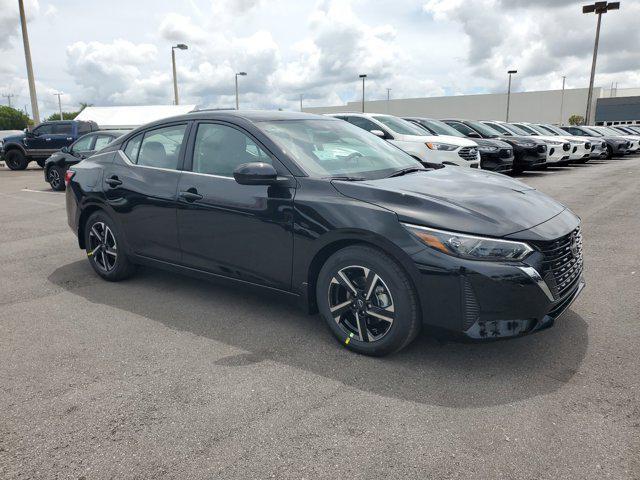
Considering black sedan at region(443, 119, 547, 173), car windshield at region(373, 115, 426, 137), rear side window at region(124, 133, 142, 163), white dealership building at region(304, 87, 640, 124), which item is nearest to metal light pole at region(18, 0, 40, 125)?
car windshield at region(373, 115, 426, 137)

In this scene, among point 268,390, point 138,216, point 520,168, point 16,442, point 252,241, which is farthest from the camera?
point 520,168

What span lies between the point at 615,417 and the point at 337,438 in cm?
144

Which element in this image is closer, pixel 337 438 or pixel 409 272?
pixel 337 438

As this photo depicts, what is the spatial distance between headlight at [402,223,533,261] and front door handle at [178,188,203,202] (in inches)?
79.0

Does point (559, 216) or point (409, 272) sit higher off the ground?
point (559, 216)

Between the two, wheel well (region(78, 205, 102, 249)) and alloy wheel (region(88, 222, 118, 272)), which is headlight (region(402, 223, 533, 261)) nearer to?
alloy wheel (region(88, 222, 118, 272))

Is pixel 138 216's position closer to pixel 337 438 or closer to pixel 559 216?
pixel 337 438

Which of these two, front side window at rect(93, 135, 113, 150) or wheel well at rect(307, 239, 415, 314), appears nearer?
wheel well at rect(307, 239, 415, 314)

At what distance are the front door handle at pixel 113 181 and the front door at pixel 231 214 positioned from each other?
91 centimetres

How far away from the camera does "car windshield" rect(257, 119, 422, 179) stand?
3834 millimetres

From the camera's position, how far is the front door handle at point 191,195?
4180 millimetres

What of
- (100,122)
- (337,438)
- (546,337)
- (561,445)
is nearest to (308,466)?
(337,438)

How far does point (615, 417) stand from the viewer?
2.71 metres

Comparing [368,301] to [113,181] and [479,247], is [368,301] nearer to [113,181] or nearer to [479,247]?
[479,247]
